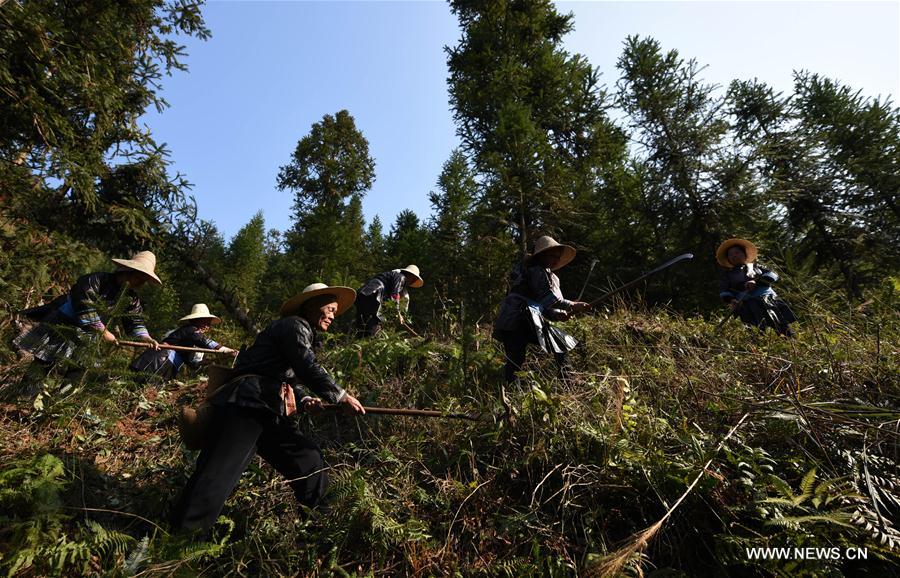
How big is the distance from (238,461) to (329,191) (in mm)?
22451

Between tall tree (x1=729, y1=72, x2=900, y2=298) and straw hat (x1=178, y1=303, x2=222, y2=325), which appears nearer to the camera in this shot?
straw hat (x1=178, y1=303, x2=222, y2=325)

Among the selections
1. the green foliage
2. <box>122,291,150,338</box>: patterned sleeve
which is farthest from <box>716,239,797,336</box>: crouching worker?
<box>122,291,150,338</box>: patterned sleeve

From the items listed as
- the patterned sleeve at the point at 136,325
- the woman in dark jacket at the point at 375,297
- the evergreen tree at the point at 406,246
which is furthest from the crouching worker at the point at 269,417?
the evergreen tree at the point at 406,246

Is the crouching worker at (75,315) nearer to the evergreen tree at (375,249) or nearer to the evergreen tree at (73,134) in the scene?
the evergreen tree at (73,134)

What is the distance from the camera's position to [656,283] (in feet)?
37.3

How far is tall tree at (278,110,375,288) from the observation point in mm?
21766

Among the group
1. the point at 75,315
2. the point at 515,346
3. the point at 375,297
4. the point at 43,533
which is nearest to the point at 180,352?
the point at 75,315

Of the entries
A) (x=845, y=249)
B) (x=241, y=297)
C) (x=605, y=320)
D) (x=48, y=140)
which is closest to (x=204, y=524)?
(x=605, y=320)

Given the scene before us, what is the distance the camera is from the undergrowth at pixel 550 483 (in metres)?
2.12

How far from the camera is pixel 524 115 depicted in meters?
12.2

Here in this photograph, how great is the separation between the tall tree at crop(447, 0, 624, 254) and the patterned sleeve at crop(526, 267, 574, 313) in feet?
24.2

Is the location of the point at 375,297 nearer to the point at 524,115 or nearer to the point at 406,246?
the point at 524,115

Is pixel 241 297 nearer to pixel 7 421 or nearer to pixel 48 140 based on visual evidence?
pixel 48 140

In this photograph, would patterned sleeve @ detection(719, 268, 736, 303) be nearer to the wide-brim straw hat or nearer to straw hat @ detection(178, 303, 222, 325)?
the wide-brim straw hat
